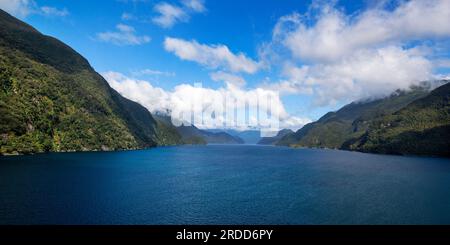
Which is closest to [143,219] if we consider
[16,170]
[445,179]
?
[16,170]

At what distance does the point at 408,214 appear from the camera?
85.7 metres

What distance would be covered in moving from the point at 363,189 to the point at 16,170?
156 meters

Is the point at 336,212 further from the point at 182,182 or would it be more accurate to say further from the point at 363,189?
the point at 182,182

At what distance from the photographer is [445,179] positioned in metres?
156

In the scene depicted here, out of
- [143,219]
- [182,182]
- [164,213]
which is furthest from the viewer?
[182,182]

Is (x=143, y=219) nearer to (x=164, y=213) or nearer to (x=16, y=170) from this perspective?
(x=164, y=213)

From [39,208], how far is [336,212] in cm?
8075
